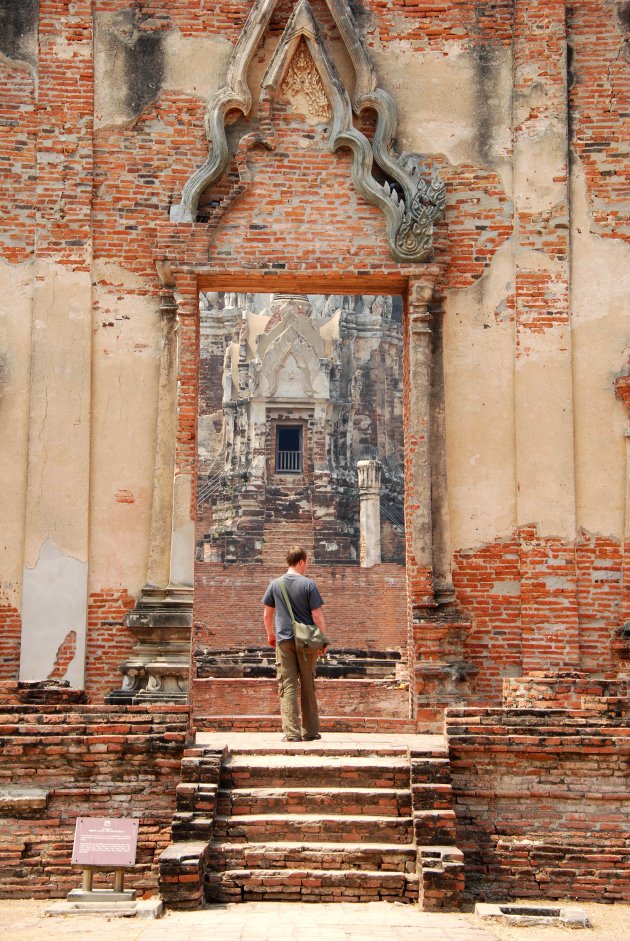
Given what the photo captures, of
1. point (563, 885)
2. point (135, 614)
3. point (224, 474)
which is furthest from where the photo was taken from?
point (224, 474)

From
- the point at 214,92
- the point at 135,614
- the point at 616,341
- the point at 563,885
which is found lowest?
the point at 563,885

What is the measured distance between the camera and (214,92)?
1218 centimetres

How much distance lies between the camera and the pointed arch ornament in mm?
11867

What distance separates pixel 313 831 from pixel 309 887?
1.45 ft

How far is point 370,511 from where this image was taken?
109 ft

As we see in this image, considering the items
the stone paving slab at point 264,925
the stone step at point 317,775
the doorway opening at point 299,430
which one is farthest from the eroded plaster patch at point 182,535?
the doorway opening at point 299,430

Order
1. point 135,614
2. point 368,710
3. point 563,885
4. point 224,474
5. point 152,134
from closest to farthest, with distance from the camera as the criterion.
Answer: point 563,885
point 135,614
point 152,134
point 368,710
point 224,474

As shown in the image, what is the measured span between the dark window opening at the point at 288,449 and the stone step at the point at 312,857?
85.1 ft

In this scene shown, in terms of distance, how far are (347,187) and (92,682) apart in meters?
4.86

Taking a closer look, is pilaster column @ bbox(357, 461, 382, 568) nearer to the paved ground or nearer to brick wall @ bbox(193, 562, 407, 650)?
brick wall @ bbox(193, 562, 407, 650)

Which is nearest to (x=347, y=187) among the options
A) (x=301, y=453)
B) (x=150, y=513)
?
(x=150, y=513)

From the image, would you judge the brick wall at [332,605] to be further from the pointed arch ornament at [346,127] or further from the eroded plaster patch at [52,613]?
the pointed arch ornament at [346,127]

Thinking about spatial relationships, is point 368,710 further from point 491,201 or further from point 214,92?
point 214,92

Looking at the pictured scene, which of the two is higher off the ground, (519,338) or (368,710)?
(519,338)
